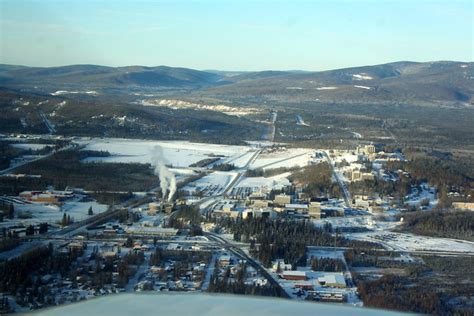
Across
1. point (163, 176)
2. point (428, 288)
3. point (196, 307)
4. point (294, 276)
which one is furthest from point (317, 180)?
point (196, 307)

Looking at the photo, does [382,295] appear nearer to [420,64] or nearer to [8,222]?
[8,222]

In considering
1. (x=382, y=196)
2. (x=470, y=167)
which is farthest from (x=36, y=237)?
(x=470, y=167)

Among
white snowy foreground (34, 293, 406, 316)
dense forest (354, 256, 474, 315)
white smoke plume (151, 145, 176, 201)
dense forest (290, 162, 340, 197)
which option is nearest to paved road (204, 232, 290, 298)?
dense forest (354, 256, 474, 315)

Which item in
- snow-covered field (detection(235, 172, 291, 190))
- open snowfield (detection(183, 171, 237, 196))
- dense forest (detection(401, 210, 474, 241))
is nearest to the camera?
dense forest (detection(401, 210, 474, 241))

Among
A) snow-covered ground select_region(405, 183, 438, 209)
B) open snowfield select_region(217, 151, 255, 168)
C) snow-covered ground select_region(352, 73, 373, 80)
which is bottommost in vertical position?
snow-covered ground select_region(405, 183, 438, 209)

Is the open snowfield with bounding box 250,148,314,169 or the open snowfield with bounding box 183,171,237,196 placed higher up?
the open snowfield with bounding box 250,148,314,169

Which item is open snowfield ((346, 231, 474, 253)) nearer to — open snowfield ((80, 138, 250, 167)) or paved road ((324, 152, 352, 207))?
paved road ((324, 152, 352, 207))

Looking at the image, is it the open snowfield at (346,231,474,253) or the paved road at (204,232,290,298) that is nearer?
the paved road at (204,232,290,298)
